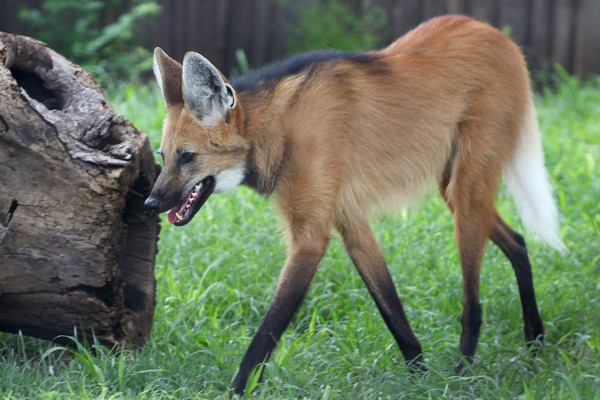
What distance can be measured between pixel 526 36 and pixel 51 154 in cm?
520

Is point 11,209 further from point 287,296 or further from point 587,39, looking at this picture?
point 587,39

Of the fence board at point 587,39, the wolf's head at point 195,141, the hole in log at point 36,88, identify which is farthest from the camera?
the fence board at point 587,39

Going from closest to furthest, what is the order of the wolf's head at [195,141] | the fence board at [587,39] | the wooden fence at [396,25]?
1. the wolf's head at [195,141]
2. the fence board at [587,39]
3. the wooden fence at [396,25]

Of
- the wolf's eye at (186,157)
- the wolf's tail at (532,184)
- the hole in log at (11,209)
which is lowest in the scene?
the wolf's tail at (532,184)

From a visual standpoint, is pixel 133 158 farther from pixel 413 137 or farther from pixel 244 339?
pixel 413 137

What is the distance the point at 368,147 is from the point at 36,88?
1.27 m

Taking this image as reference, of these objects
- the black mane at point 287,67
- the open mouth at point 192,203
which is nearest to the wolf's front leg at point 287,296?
the open mouth at point 192,203

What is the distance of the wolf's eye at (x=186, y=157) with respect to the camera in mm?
2504

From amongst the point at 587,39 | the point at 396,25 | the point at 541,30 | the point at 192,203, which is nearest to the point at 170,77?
the point at 192,203

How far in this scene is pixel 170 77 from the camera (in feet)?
8.50

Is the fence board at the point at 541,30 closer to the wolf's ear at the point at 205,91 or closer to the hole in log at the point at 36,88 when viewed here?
the wolf's ear at the point at 205,91

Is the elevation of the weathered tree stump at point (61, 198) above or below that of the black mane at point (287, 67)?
below

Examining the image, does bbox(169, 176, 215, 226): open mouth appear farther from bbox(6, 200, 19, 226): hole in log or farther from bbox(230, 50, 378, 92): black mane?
bbox(6, 200, 19, 226): hole in log

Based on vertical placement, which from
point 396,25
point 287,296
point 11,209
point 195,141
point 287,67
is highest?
point 287,67
